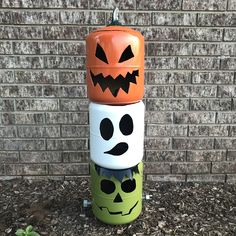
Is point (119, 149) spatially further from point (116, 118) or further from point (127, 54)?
point (127, 54)

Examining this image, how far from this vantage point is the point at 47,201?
292 centimetres

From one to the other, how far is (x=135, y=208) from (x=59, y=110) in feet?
3.84

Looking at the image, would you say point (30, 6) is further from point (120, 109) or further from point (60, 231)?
point (60, 231)

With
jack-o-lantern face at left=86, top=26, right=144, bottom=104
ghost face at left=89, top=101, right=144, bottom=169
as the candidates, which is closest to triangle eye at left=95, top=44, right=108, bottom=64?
jack-o-lantern face at left=86, top=26, right=144, bottom=104

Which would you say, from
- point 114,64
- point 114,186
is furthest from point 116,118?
point 114,186

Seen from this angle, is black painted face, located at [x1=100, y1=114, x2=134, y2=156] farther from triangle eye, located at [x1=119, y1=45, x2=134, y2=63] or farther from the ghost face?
triangle eye, located at [x1=119, y1=45, x2=134, y2=63]

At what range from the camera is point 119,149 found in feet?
7.65

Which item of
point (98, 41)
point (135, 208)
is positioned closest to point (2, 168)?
point (135, 208)

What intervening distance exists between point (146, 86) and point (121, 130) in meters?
0.84

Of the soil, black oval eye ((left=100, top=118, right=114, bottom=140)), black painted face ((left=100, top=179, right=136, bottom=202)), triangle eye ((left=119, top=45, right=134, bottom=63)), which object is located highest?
triangle eye ((left=119, top=45, right=134, bottom=63))

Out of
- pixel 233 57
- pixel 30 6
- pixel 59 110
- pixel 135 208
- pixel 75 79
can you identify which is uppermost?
pixel 30 6

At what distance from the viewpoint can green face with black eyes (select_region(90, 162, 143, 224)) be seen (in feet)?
7.96

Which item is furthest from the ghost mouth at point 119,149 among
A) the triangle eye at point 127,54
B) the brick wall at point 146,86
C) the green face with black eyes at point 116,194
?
the brick wall at point 146,86

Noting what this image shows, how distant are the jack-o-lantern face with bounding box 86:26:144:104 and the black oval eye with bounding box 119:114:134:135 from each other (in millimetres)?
114
